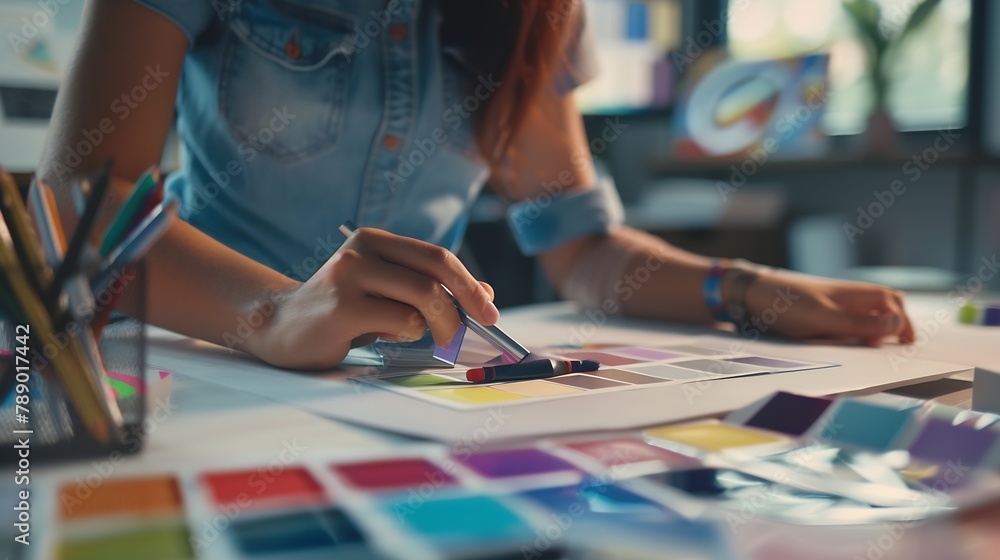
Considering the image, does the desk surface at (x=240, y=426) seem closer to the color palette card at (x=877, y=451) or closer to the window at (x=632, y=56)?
the color palette card at (x=877, y=451)

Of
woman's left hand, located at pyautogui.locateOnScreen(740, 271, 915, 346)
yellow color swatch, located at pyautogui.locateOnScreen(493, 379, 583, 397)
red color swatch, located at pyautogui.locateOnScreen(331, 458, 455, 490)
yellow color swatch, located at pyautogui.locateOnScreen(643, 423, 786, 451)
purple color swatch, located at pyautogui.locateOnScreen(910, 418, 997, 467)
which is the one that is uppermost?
red color swatch, located at pyautogui.locateOnScreen(331, 458, 455, 490)

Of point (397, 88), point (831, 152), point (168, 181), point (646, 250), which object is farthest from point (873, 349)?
point (831, 152)

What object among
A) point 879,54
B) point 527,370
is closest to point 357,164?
point 527,370

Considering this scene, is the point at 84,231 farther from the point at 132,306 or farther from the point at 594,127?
the point at 594,127

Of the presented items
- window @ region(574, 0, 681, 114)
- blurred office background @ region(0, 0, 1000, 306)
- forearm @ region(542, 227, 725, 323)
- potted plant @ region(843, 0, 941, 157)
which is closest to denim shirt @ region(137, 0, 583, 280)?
forearm @ region(542, 227, 725, 323)

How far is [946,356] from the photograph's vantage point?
65cm

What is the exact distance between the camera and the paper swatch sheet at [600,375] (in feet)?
1.58

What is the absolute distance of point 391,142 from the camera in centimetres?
88

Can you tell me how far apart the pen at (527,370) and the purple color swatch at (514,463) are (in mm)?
152

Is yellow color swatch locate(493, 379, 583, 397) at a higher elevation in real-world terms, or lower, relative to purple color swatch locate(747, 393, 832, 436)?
lower

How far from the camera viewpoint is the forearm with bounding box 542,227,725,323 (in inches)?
32.4

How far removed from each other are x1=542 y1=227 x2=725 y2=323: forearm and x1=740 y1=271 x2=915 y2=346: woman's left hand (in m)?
0.06

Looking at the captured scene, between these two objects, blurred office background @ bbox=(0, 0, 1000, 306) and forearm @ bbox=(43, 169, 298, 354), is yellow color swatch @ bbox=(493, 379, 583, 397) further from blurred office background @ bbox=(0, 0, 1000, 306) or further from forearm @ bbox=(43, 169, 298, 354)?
blurred office background @ bbox=(0, 0, 1000, 306)

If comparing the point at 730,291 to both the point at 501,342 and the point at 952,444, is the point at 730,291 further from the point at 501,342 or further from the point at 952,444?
the point at 952,444
